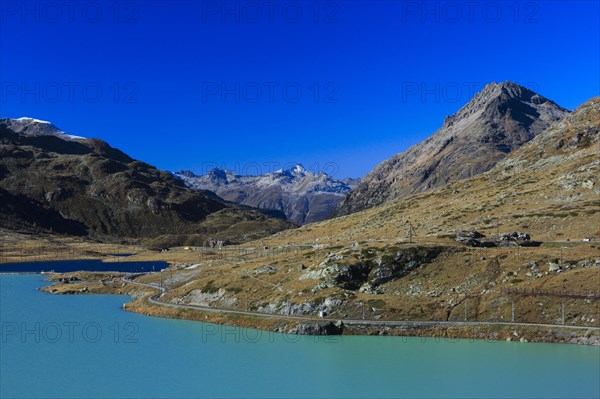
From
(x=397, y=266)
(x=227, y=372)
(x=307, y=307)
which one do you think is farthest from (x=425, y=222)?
(x=227, y=372)

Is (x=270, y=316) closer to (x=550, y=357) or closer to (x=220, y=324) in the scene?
(x=220, y=324)

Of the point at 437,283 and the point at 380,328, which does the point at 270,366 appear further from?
the point at 437,283

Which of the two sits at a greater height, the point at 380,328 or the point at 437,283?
the point at 437,283

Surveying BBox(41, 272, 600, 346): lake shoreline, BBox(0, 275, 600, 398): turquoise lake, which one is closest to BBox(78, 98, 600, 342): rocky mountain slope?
BBox(41, 272, 600, 346): lake shoreline

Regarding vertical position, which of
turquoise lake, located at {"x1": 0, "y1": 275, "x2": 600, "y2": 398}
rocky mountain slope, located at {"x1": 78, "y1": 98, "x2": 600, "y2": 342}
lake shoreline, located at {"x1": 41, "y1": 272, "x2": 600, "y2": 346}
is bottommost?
turquoise lake, located at {"x1": 0, "y1": 275, "x2": 600, "y2": 398}

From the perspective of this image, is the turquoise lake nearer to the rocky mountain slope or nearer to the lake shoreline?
the lake shoreline

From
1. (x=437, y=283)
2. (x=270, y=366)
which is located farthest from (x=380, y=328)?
(x=270, y=366)

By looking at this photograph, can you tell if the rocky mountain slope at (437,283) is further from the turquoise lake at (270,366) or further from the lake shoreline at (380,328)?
the turquoise lake at (270,366)

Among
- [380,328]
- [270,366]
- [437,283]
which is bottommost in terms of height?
[270,366]
